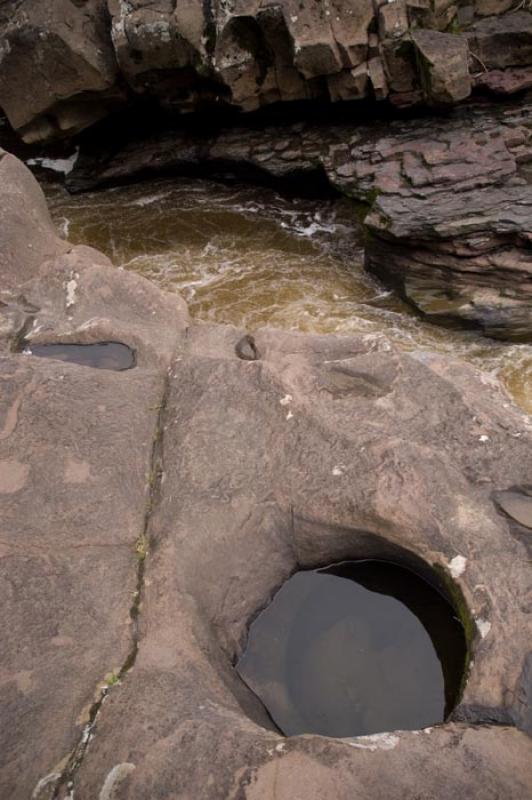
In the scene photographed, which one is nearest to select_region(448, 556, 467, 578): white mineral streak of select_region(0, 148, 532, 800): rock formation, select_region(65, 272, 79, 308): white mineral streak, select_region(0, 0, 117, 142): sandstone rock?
select_region(0, 148, 532, 800): rock formation

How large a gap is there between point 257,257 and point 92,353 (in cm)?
424

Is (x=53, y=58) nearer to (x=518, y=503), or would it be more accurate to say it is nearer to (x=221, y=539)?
(x=221, y=539)

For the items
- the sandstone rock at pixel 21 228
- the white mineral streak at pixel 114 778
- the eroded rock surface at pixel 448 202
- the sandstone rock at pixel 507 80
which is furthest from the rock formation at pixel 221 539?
the sandstone rock at pixel 507 80

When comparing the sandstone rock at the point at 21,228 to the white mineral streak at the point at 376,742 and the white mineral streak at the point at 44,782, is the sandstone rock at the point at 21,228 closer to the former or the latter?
the white mineral streak at the point at 44,782

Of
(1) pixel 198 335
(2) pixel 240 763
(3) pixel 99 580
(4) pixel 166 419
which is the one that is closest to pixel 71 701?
A: (3) pixel 99 580

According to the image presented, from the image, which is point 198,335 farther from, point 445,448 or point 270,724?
point 270,724

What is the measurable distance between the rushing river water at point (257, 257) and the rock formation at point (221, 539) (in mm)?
2857

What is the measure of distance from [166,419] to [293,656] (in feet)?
4.76

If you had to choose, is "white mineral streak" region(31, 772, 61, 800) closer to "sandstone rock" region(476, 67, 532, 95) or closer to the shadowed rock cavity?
the shadowed rock cavity

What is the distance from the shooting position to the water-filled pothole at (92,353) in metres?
4.47

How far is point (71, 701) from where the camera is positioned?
2904 mm

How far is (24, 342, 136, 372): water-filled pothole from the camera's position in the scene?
4.47 meters

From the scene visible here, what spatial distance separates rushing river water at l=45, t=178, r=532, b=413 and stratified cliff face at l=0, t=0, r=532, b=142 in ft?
4.71

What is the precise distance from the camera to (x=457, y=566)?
3191 mm
